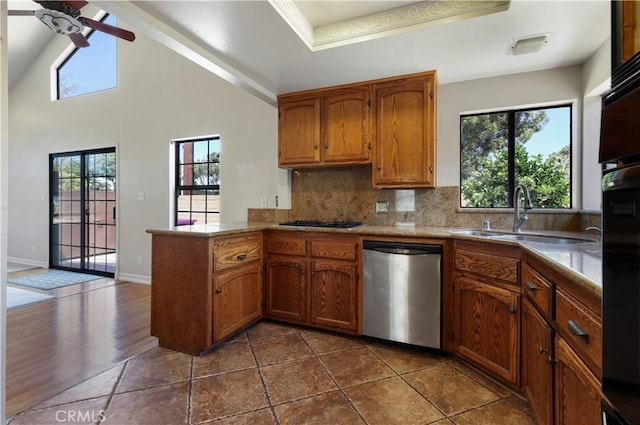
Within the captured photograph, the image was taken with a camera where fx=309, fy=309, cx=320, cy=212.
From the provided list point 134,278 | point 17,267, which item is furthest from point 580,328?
point 17,267

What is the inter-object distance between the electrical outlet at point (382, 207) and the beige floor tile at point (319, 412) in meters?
1.72

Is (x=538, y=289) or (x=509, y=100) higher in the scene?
(x=509, y=100)

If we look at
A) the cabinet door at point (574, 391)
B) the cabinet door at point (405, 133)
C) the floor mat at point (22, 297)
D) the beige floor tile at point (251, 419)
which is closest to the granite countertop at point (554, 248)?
the cabinet door at point (574, 391)

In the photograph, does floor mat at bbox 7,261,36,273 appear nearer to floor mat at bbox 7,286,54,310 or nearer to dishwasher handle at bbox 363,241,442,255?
floor mat at bbox 7,286,54,310

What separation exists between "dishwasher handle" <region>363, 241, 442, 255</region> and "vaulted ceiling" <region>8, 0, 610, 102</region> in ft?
4.69

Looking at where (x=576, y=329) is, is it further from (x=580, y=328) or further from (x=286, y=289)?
(x=286, y=289)

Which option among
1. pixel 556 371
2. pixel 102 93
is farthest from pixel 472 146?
pixel 102 93

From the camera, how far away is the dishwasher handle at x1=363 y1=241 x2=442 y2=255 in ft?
7.39

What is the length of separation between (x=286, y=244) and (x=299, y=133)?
1126 mm

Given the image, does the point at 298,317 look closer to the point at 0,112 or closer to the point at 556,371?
the point at 556,371

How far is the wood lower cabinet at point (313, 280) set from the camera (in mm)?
2557

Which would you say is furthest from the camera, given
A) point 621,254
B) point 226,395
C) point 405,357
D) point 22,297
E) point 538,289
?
point 22,297

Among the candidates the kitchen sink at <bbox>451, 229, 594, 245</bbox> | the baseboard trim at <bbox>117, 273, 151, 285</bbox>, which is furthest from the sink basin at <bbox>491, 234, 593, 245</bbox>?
the baseboard trim at <bbox>117, 273, 151, 285</bbox>

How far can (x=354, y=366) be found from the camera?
213 cm
